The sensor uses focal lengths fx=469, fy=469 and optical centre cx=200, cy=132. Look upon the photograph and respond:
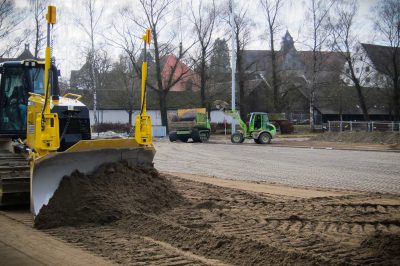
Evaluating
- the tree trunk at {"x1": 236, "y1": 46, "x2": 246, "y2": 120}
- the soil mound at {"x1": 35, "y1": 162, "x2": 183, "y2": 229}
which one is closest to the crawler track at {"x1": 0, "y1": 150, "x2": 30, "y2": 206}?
the soil mound at {"x1": 35, "y1": 162, "x2": 183, "y2": 229}

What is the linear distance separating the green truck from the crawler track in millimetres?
27061

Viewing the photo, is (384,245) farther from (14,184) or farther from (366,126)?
(366,126)

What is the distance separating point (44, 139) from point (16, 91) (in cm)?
341

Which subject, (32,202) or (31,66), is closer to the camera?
(32,202)

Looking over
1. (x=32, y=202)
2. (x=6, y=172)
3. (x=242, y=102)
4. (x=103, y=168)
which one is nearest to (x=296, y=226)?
(x=103, y=168)

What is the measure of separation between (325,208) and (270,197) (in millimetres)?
1712

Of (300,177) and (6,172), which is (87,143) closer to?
(6,172)

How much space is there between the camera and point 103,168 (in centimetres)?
873

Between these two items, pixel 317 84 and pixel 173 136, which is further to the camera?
pixel 317 84

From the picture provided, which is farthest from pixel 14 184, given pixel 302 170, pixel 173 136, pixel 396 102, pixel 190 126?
pixel 396 102

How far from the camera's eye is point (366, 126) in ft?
141

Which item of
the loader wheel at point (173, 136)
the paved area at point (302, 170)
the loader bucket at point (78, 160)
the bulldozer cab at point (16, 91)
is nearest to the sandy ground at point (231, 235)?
the loader bucket at point (78, 160)

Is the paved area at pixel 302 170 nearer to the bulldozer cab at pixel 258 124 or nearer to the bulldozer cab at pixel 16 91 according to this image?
the bulldozer cab at pixel 16 91

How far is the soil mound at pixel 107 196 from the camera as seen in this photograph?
7.85 meters
